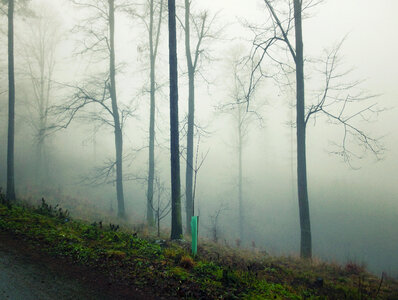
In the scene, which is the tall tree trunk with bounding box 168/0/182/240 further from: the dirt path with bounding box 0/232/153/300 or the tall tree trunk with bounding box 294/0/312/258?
the tall tree trunk with bounding box 294/0/312/258

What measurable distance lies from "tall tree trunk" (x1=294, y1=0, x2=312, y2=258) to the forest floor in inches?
71.6

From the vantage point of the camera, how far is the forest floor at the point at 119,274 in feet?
11.1

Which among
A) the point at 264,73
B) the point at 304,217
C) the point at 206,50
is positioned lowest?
the point at 304,217

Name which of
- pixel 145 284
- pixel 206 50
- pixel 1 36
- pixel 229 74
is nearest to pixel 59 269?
pixel 145 284

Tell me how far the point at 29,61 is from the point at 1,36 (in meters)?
5.57

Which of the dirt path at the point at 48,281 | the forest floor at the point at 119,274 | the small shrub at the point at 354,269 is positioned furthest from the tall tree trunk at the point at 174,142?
the small shrub at the point at 354,269

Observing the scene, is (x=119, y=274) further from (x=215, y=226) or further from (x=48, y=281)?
(x=215, y=226)

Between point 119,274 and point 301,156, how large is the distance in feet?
22.1

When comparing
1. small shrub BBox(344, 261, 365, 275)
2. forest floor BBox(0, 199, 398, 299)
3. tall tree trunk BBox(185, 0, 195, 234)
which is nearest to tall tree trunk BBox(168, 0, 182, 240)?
forest floor BBox(0, 199, 398, 299)

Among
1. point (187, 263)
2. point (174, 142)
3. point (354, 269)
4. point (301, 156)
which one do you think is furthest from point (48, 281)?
point (301, 156)

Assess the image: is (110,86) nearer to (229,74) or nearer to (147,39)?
(147,39)

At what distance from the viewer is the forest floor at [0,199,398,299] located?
339cm

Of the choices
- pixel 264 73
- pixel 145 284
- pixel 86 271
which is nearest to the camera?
pixel 145 284

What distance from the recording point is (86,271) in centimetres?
387
